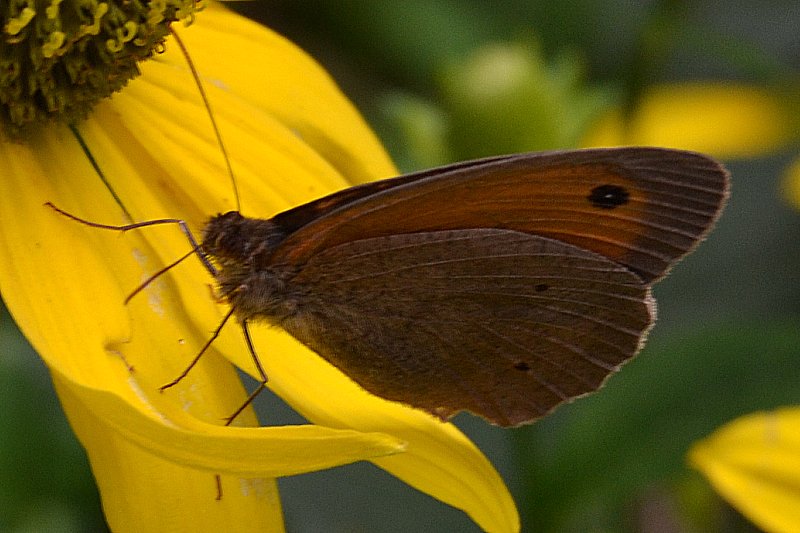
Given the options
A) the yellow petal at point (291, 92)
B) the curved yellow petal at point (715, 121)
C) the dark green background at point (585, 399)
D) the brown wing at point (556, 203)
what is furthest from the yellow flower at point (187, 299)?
the curved yellow petal at point (715, 121)

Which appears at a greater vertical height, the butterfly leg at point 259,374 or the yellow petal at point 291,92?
the yellow petal at point 291,92

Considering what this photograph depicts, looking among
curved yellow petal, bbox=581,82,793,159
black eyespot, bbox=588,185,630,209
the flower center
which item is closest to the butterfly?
black eyespot, bbox=588,185,630,209

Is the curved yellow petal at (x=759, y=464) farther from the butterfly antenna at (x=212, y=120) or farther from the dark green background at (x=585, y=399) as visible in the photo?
the butterfly antenna at (x=212, y=120)

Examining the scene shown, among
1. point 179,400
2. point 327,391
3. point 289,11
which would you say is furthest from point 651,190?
point 289,11

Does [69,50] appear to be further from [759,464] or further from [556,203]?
[759,464]

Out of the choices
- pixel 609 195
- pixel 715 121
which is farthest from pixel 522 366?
pixel 715 121

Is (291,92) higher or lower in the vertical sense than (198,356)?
higher
